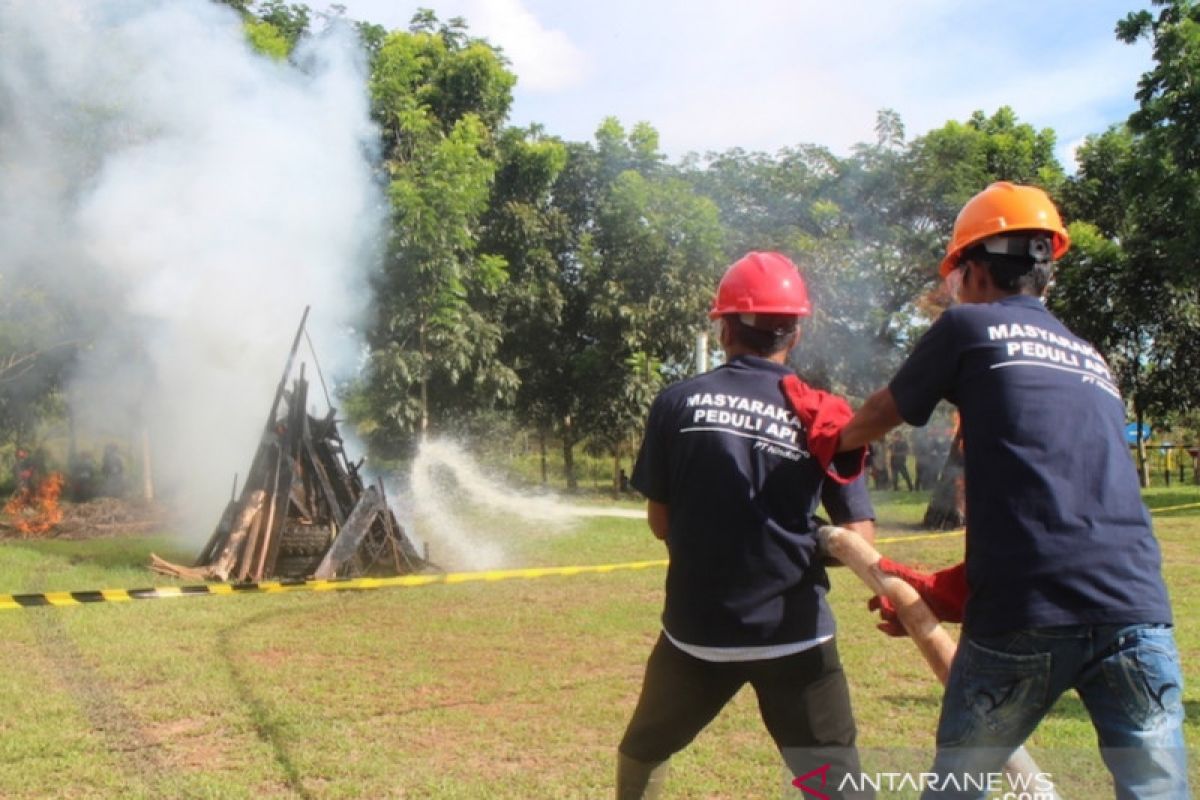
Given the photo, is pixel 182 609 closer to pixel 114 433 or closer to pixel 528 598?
pixel 528 598

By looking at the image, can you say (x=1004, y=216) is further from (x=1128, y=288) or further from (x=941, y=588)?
(x=1128, y=288)

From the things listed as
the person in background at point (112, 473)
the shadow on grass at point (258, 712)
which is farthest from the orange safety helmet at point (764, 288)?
the person in background at point (112, 473)

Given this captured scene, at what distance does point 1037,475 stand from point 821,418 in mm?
575

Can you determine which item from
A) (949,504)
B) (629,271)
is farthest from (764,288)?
(629,271)

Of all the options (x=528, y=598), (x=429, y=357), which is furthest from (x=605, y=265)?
(x=528, y=598)

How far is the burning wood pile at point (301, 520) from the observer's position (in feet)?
31.5

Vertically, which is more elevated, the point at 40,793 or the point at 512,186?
the point at 512,186

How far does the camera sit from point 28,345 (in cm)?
1558

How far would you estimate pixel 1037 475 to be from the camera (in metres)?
2.04

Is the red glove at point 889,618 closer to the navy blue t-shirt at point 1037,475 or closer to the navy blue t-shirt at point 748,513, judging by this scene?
the navy blue t-shirt at point 748,513

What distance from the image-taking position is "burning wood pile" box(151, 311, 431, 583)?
959cm

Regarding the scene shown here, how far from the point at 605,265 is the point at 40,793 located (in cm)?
2003

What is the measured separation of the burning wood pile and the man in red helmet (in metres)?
7.20

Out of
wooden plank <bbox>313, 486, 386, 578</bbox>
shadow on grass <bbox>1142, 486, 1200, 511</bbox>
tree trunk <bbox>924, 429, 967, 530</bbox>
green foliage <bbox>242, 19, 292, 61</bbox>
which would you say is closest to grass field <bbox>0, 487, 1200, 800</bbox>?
wooden plank <bbox>313, 486, 386, 578</bbox>
